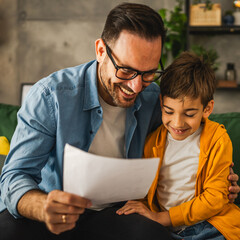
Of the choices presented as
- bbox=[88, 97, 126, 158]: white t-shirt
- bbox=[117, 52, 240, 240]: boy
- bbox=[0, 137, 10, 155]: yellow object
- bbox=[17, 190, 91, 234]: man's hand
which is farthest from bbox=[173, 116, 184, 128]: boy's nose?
bbox=[0, 137, 10, 155]: yellow object

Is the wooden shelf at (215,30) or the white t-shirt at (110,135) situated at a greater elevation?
the wooden shelf at (215,30)

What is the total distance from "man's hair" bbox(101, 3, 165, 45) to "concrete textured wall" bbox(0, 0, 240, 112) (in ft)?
8.06

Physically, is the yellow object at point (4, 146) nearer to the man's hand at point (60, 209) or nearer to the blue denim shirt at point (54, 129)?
the blue denim shirt at point (54, 129)

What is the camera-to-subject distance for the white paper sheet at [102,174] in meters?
0.94

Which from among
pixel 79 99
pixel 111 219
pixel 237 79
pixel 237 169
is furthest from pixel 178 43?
pixel 111 219

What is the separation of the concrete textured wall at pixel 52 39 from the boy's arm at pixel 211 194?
97.8 inches

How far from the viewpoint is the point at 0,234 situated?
109cm

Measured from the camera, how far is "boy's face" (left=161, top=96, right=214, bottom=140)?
1343mm

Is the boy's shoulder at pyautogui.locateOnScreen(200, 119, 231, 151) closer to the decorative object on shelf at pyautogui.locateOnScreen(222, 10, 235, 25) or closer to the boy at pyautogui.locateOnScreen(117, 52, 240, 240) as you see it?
the boy at pyautogui.locateOnScreen(117, 52, 240, 240)

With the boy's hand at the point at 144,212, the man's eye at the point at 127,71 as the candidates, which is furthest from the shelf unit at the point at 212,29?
the boy's hand at the point at 144,212

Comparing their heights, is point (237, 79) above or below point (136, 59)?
below

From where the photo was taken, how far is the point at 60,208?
97cm

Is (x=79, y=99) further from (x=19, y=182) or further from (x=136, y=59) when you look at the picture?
(x=19, y=182)

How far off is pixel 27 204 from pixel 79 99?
49 centimetres
